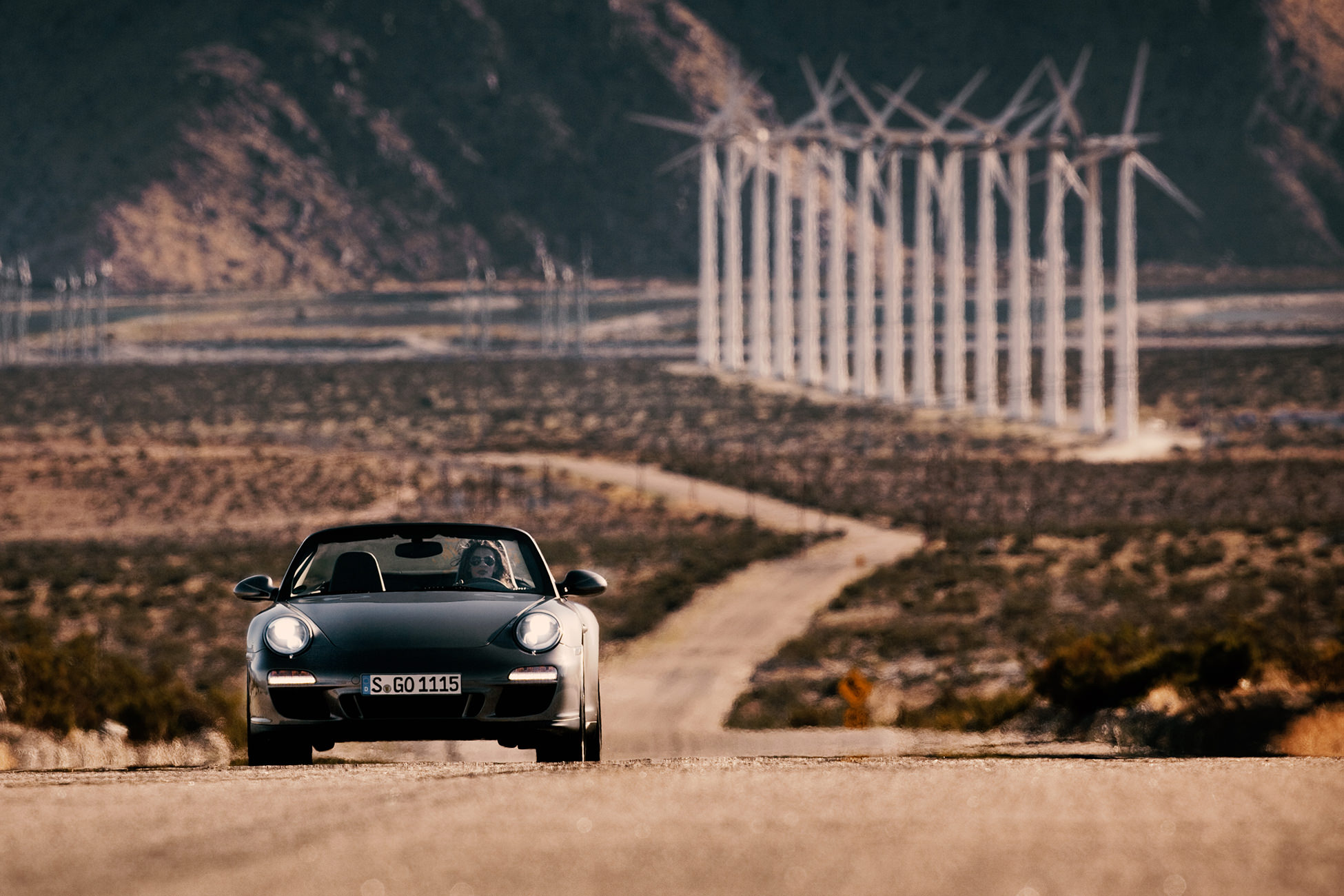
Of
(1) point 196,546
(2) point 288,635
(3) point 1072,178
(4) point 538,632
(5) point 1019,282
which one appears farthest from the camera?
(5) point 1019,282

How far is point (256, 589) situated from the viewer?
13.4 metres

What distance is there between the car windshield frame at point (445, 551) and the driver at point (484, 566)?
6 cm

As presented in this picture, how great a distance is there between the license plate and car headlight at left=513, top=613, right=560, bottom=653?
19.7 inches

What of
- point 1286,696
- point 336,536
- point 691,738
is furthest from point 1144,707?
point 336,536

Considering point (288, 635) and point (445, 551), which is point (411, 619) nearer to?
point (288, 635)

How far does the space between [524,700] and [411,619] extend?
0.86 meters

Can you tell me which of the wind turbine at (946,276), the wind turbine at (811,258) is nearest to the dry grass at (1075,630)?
the wind turbine at (946,276)

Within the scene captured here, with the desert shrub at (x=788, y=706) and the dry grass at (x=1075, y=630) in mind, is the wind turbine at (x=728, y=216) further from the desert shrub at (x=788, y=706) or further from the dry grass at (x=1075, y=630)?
the desert shrub at (x=788, y=706)

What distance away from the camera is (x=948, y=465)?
9131 cm

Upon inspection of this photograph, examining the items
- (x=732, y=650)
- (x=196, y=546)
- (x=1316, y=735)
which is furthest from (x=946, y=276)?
(x=1316, y=735)

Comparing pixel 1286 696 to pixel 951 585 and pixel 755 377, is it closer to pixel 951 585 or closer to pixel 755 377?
pixel 951 585

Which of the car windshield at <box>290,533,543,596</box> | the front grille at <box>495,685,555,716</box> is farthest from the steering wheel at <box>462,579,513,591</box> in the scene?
the front grille at <box>495,685,555,716</box>

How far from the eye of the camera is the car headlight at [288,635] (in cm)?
1239

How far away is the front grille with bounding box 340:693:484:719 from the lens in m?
12.3
